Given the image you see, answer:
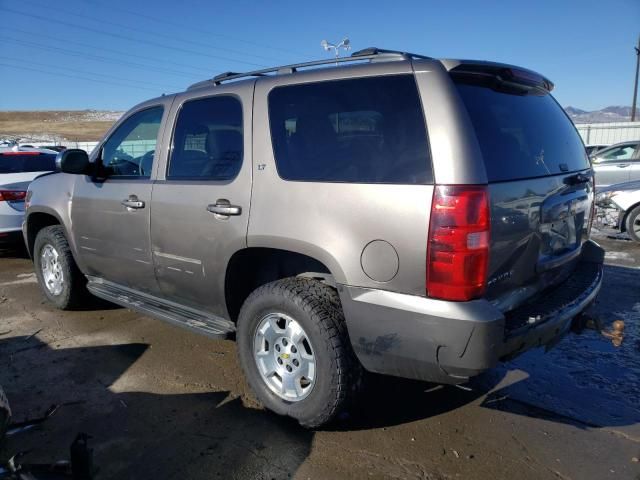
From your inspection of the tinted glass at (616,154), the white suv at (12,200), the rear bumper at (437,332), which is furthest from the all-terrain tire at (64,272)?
the tinted glass at (616,154)

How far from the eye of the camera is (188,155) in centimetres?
358

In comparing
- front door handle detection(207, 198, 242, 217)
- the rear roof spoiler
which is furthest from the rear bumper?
the rear roof spoiler

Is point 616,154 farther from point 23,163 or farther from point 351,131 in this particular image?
point 23,163

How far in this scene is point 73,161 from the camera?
4070 mm

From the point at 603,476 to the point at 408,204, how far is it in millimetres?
1718

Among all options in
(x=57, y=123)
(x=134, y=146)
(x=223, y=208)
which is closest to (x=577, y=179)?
(x=223, y=208)

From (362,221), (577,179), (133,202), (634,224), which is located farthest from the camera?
(634,224)

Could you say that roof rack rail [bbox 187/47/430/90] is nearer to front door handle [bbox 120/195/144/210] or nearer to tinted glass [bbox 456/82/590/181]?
tinted glass [bbox 456/82/590/181]

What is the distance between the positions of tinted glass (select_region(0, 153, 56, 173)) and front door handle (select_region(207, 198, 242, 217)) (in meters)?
5.60

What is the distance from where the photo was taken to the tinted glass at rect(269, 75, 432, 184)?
2461 millimetres

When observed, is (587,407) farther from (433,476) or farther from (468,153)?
(468,153)

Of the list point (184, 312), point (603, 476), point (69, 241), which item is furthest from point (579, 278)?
point (69, 241)

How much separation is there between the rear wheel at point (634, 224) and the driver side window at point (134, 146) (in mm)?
7681

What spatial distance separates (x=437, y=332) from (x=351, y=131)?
45.5 inches
